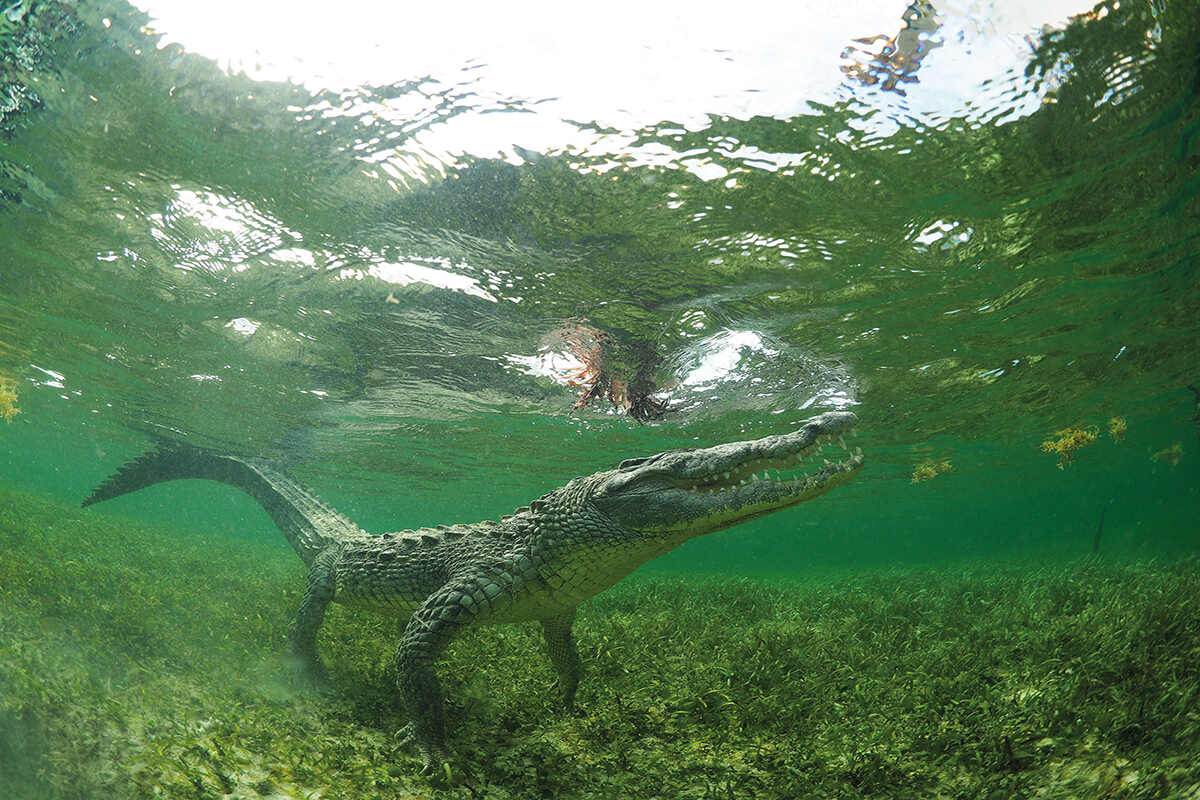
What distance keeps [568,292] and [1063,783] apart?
280 inches

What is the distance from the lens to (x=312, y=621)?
581 centimetres

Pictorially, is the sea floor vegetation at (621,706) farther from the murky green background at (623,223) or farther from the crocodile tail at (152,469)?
the murky green background at (623,223)

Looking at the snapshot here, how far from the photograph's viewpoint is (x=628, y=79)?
5078 millimetres

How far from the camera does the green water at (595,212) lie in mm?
4883

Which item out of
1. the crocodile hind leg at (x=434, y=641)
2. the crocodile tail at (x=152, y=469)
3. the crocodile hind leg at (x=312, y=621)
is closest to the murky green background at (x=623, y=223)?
the crocodile tail at (x=152, y=469)

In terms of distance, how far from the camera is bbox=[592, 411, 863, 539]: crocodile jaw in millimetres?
3607

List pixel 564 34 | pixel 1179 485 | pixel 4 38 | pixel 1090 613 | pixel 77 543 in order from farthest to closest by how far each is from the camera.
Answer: pixel 1179 485 < pixel 77 543 < pixel 1090 613 < pixel 4 38 < pixel 564 34

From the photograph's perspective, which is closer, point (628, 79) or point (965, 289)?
point (628, 79)

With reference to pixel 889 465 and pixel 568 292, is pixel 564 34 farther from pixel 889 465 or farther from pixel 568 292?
pixel 889 465

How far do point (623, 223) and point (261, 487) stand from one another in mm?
7269

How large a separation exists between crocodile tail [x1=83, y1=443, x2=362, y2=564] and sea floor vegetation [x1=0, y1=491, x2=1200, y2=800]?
3.80 feet

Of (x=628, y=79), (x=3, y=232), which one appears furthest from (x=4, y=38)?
(x=628, y=79)

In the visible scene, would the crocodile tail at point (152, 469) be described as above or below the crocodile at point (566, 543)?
above

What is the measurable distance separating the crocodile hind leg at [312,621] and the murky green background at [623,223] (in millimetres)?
4259
